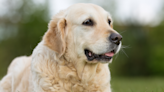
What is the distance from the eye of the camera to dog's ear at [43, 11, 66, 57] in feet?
12.6

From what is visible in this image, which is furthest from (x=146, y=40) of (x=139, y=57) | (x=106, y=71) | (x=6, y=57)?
(x=106, y=71)

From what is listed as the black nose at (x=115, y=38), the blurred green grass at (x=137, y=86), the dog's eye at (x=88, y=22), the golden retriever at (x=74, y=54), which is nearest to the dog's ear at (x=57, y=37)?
the golden retriever at (x=74, y=54)

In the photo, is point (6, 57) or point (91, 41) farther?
point (6, 57)

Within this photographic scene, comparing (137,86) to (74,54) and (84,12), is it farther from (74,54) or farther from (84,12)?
(84,12)

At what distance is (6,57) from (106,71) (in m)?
16.4

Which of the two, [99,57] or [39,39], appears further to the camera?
[39,39]

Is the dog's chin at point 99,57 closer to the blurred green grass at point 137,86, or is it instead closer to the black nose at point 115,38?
the black nose at point 115,38

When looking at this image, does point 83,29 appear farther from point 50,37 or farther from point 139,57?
point 139,57

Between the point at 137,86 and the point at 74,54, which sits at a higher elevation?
the point at 74,54

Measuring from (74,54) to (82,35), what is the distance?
329 millimetres

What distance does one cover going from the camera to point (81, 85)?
3969 millimetres

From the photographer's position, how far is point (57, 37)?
392 centimetres

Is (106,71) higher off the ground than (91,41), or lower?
lower

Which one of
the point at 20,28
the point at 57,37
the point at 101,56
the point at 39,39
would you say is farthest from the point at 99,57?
the point at 20,28
